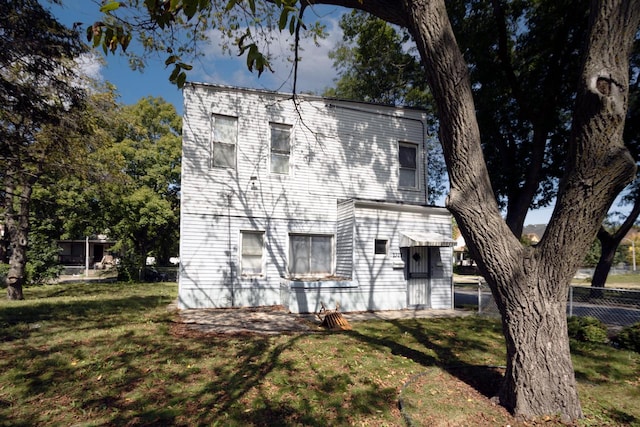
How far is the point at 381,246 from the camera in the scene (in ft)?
40.1

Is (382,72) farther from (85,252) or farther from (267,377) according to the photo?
(85,252)

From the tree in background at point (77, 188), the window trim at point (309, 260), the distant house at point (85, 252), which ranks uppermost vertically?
the tree in background at point (77, 188)

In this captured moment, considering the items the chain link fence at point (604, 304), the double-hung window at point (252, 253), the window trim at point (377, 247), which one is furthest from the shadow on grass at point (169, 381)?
the chain link fence at point (604, 304)

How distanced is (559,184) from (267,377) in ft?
15.3

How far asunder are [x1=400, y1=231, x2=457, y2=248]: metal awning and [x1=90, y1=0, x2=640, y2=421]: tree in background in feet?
23.3

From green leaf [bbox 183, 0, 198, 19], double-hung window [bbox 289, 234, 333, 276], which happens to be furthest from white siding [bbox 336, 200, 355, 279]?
green leaf [bbox 183, 0, 198, 19]

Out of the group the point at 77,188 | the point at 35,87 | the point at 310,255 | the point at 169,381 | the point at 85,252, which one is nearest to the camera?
Answer: the point at 169,381

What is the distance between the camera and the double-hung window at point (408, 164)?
46.5ft

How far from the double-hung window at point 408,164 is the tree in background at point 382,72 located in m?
2.03

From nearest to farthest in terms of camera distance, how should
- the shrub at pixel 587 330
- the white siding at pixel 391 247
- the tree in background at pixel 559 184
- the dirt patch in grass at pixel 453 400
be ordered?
the tree in background at pixel 559 184 → the dirt patch in grass at pixel 453 400 → the shrub at pixel 587 330 → the white siding at pixel 391 247

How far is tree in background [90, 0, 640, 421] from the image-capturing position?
3.70m

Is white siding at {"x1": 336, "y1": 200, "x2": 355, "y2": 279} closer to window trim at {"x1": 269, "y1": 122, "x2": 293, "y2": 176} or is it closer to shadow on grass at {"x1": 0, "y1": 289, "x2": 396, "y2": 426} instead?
window trim at {"x1": 269, "y1": 122, "x2": 293, "y2": 176}

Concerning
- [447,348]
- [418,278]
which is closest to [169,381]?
[447,348]

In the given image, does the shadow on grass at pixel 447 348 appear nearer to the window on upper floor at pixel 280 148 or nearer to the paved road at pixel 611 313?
the paved road at pixel 611 313
